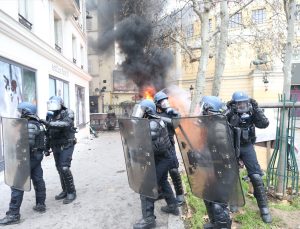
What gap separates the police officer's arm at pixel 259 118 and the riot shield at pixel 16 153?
2670 mm

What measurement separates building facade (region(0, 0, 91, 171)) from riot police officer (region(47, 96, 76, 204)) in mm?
2386

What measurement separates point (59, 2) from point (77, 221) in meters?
9.06

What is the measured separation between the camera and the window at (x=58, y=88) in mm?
9192

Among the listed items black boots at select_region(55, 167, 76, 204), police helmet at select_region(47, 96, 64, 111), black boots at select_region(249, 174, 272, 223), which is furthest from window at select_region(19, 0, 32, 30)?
black boots at select_region(249, 174, 272, 223)

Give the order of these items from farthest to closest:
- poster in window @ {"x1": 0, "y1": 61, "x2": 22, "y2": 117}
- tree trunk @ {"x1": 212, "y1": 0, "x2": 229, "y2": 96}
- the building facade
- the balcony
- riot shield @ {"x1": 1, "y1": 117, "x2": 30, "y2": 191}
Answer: the balcony < tree trunk @ {"x1": 212, "y1": 0, "x2": 229, "y2": 96} < the building facade < poster in window @ {"x1": 0, "y1": 61, "x2": 22, "y2": 117} < riot shield @ {"x1": 1, "y1": 117, "x2": 30, "y2": 191}

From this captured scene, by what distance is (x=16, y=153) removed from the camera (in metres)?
3.52

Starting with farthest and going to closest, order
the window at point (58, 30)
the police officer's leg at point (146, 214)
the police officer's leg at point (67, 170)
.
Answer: the window at point (58, 30)
the police officer's leg at point (67, 170)
the police officer's leg at point (146, 214)

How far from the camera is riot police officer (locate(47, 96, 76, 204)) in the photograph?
397 cm

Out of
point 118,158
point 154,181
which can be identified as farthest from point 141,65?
point 154,181

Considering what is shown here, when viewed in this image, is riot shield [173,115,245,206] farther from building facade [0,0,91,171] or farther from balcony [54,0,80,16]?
balcony [54,0,80,16]

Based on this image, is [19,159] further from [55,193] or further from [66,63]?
[66,63]

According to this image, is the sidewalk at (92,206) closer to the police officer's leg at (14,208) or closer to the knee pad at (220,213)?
the police officer's leg at (14,208)

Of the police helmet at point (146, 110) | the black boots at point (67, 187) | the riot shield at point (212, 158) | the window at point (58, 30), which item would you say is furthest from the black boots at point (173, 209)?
the window at point (58, 30)

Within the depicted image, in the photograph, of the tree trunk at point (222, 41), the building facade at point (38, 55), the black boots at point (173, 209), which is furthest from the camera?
the tree trunk at point (222, 41)
